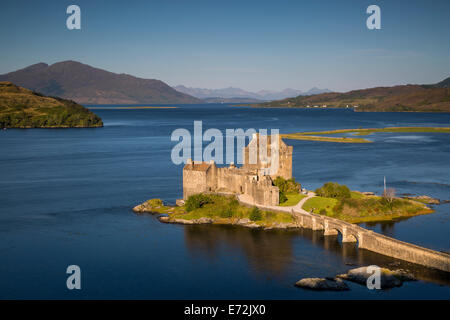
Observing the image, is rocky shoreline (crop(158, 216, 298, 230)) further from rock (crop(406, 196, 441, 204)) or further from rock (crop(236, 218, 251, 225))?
rock (crop(406, 196, 441, 204))

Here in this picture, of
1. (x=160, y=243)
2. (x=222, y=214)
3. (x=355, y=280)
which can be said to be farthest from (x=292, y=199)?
(x=355, y=280)

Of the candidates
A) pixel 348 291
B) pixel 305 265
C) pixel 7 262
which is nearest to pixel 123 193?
pixel 7 262

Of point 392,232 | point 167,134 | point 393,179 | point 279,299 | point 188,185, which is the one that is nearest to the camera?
point 279,299

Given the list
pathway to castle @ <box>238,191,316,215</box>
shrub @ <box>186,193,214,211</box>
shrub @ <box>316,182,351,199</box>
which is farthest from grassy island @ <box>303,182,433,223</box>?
shrub @ <box>186,193,214,211</box>

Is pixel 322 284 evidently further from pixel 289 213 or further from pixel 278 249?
pixel 289 213

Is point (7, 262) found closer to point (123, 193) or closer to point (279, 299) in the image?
point (279, 299)
